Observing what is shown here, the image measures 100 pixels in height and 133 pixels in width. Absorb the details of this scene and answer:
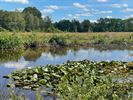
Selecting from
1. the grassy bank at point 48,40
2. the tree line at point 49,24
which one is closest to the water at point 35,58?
the grassy bank at point 48,40

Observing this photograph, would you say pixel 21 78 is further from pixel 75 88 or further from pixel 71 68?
pixel 75 88

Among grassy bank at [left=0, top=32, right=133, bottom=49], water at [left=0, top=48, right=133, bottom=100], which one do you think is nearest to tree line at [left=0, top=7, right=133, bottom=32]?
grassy bank at [left=0, top=32, right=133, bottom=49]

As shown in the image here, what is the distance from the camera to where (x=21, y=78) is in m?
13.9

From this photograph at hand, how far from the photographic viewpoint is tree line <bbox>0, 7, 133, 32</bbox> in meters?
60.9

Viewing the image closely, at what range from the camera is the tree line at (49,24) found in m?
60.9

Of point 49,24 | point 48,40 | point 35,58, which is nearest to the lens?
point 35,58

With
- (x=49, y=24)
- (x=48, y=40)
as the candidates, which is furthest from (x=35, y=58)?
(x=49, y=24)

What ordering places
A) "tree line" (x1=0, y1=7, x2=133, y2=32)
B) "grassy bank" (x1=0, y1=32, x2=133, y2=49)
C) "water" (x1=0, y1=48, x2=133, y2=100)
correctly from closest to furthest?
"water" (x1=0, y1=48, x2=133, y2=100) < "grassy bank" (x1=0, y1=32, x2=133, y2=49) < "tree line" (x1=0, y1=7, x2=133, y2=32)

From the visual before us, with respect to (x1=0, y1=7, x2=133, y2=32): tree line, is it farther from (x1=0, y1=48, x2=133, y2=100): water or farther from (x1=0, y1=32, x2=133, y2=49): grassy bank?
(x1=0, y1=48, x2=133, y2=100): water

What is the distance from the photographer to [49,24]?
7094cm

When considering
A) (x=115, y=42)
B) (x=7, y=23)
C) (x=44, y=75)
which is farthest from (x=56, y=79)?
(x=7, y=23)

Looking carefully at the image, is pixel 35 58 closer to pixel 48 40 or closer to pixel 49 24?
pixel 48 40

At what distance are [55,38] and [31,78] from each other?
24.4 m

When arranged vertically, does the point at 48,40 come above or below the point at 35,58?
above
